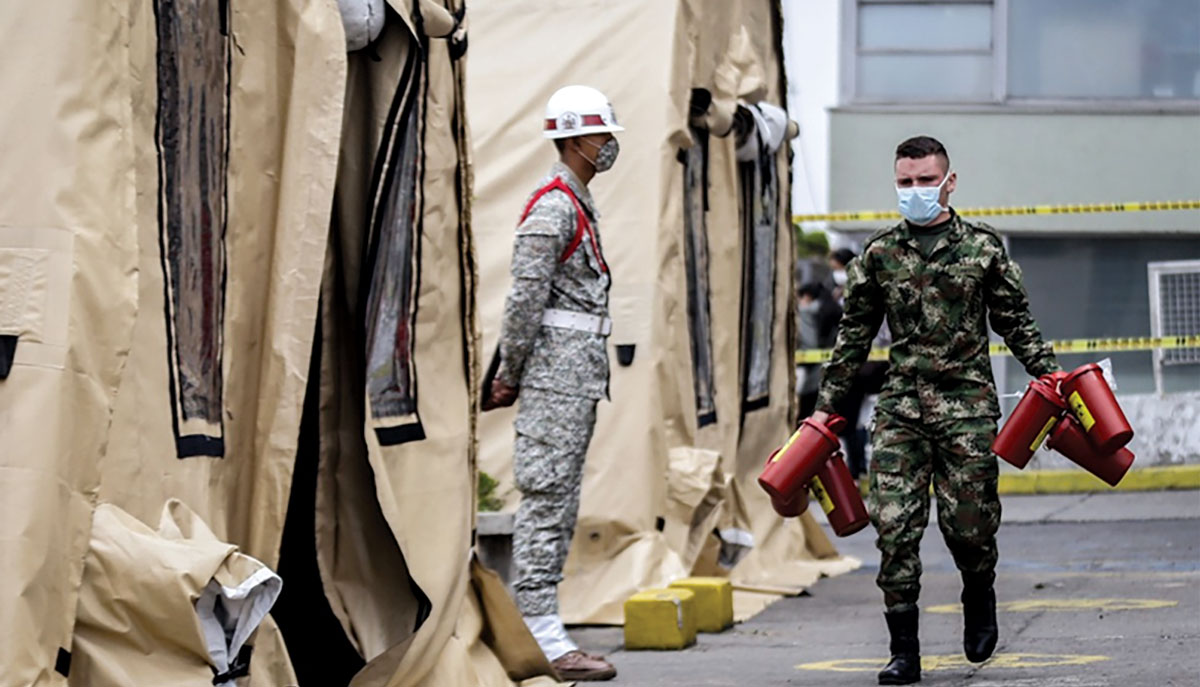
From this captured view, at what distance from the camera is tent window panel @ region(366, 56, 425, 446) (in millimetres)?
6531

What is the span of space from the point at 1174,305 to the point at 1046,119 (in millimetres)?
2349

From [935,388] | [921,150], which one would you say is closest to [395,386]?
[935,388]

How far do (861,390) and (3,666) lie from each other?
12.0 meters

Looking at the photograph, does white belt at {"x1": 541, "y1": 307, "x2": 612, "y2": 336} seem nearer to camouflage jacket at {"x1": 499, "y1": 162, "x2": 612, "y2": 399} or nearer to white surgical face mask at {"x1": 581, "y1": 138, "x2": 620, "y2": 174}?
camouflage jacket at {"x1": 499, "y1": 162, "x2": 612, "y2": 399}

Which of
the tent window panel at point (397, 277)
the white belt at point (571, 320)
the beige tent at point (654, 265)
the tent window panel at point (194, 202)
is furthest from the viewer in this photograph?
the beige tent at point (654, 265)

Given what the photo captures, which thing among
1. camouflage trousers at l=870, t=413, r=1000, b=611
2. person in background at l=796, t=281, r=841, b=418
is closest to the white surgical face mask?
camouflage trousers at l=870, t=413, r=1000, b=611

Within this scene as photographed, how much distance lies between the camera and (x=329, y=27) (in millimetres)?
6160

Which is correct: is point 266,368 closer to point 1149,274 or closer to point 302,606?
point 302,606

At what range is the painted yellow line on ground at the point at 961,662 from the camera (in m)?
7.52

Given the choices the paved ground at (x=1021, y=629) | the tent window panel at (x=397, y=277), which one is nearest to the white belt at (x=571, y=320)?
the tent window panel at (x=397, y=277)

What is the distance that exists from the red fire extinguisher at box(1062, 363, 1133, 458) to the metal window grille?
10.5m

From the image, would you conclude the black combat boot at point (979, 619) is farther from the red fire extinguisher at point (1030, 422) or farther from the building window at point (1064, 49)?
the building window at point (1064, 49)

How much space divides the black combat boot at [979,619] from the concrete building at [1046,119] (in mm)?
11051

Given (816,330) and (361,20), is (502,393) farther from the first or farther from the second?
(816,330)
